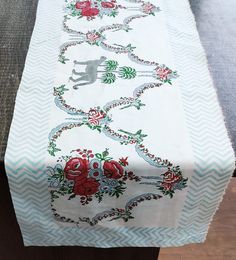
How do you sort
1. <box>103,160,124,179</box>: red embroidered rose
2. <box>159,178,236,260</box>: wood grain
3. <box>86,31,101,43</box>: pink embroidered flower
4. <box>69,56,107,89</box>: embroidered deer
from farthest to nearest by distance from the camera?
<box>159,178,236,260</box>: wood grain, <box>86,31,101,43</box>: pink embroidered flower, <box>69,56,107,89</box>: embroidered deer, <box>103,160,124,179</box>: red embroidered rose

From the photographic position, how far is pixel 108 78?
78cm

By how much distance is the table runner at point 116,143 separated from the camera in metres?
0.64

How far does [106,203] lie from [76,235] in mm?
122

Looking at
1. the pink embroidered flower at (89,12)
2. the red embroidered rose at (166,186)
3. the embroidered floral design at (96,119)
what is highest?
the pink embroidered flower at (89,12)

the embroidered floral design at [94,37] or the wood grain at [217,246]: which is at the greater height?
the embroidered floral design at [94,37]

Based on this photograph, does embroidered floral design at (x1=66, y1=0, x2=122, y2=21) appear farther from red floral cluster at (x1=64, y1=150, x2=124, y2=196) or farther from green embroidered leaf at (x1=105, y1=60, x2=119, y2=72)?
red floral cluster at (x1=64, y1=150, x2=124, y2=196)

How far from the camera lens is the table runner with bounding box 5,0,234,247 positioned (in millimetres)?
641

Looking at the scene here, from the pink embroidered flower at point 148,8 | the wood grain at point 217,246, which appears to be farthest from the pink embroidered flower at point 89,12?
the wood grain at point 217,246

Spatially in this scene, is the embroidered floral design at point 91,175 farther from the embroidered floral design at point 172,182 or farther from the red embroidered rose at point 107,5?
the red embroidered rose at point 107,5

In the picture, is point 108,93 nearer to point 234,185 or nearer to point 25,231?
point 25,231

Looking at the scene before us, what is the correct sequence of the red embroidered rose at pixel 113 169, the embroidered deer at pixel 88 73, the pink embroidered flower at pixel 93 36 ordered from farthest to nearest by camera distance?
the pink embroidered flower at pixel 93 36 < the embroidered deer at pixel 88 73 < the red embroidered rose at pixel 113 169

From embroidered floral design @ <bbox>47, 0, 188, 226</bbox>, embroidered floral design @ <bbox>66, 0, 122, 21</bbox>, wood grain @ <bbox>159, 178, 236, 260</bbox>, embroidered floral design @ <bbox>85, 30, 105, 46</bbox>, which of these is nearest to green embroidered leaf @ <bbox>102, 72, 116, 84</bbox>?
embroidered floral design @ <bbox>47, 0, 188, 226</bbox>

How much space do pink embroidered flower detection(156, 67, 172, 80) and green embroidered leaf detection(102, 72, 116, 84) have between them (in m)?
0.10

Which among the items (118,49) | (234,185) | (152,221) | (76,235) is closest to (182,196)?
(152,221)
